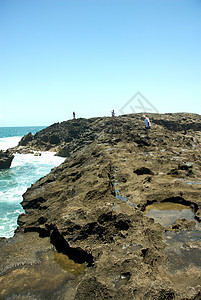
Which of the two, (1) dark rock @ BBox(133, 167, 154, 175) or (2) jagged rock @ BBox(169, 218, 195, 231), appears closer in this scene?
(2) jagged rock @ BBox(169, 218, 195, 231)

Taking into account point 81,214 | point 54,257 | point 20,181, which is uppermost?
point 81,214

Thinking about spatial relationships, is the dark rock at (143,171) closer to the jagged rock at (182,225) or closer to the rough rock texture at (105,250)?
the rough rock texture at (105,250)

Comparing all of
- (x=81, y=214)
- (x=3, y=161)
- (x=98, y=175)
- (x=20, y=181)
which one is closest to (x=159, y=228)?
(x=81, y=214)

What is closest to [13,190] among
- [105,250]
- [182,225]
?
[105,250]

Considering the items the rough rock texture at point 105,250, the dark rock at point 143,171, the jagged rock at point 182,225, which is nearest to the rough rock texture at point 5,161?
the rough rock texture at point 105,250

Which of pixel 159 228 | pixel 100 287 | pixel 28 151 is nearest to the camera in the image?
pixel 100 287

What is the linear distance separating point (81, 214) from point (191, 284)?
2.67 m

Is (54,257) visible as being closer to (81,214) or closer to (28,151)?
(81,214)

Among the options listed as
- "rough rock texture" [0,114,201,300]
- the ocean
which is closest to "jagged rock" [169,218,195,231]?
"rough rock texture" [0,114,201,300]

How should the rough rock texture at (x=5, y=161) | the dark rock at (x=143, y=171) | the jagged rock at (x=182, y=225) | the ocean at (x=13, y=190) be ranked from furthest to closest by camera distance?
1. the rough rock texture at (x=5, y=161)
2. the ocean at (x=13, y=190)
3. the dark rock at (x=143, y=171)
4. the jagged rock at (x=182, y=225)

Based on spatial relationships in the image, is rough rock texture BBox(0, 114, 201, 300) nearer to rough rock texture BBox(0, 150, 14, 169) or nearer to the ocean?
the ocean

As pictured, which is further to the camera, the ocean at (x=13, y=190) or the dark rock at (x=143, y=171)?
the ocean at (x=13, y=190)

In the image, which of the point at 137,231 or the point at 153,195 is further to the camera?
the point at 153,195

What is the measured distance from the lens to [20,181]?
1842cm
